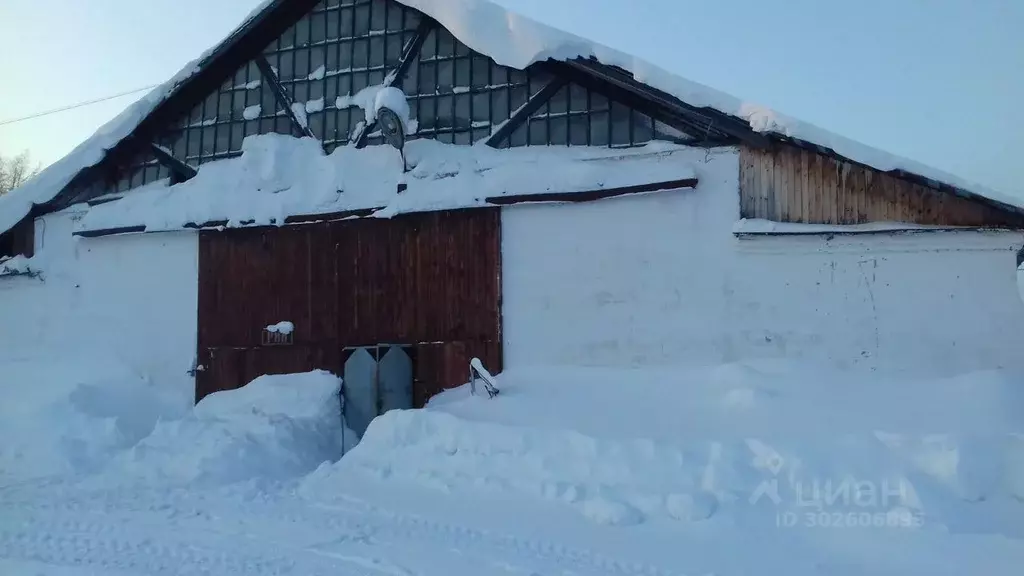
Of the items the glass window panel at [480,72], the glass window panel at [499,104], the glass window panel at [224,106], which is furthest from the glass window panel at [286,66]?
the glass window panel at [499,104]

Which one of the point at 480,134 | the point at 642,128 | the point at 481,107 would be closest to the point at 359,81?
the point at 481,107

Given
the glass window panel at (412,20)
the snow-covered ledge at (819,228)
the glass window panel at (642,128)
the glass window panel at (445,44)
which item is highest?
the glass window panel at (412,20)

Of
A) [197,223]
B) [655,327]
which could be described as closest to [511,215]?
[655,327]

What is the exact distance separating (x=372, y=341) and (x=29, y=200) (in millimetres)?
7629

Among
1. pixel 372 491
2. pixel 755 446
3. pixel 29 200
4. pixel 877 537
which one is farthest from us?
pixel 29 200

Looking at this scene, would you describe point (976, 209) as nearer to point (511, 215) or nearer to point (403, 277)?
point (511, 215)

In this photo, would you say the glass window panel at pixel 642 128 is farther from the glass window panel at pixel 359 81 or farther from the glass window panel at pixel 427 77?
the glass window panel at pixel 359 81

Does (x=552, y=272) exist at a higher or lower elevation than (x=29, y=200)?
lower

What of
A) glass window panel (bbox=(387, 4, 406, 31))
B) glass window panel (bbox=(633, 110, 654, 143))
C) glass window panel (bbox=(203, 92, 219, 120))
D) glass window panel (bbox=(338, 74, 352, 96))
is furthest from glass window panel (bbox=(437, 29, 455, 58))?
glass window panel (bbox=(203, 92, 219, 120))

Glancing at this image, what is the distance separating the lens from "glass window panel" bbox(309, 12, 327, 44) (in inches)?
472

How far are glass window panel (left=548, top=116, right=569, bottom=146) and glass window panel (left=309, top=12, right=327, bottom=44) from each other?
456 cm

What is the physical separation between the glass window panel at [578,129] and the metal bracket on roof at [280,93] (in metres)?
4.47

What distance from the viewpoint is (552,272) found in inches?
392

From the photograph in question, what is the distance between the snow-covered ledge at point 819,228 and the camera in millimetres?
8352
